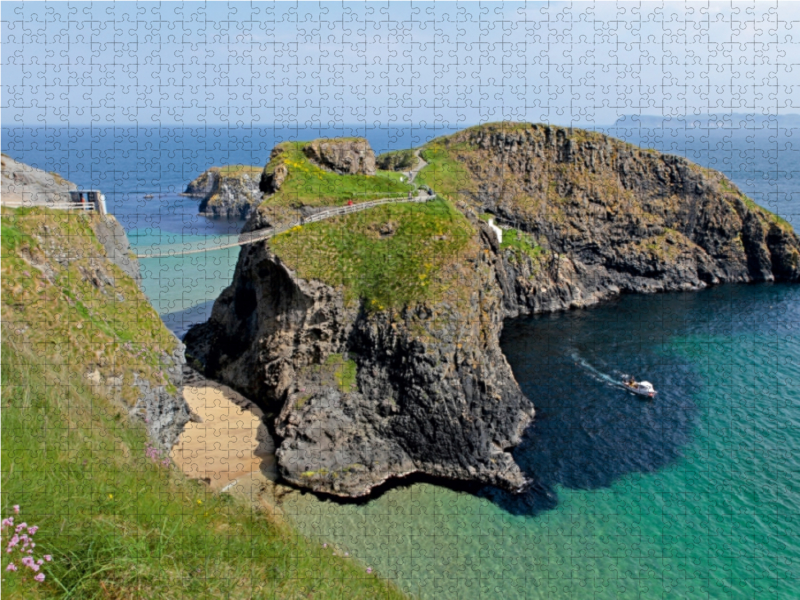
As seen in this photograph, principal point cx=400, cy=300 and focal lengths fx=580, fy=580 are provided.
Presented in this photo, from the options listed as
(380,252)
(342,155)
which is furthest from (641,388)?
(342,155)

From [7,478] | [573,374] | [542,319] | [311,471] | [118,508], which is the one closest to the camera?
[7,478]

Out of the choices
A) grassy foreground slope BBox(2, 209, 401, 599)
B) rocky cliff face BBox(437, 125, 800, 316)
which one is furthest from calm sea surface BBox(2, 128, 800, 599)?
rocky cliff face BBox(437, 125, 800, 316)

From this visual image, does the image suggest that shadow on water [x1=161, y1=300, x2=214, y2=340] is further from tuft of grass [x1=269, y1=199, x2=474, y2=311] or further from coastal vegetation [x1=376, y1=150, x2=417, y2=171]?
coastal vegetation [x1=376, y1=150, x2=417, y2=171]

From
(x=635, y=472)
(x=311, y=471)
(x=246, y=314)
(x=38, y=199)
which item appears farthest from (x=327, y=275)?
(x=635, y=472)

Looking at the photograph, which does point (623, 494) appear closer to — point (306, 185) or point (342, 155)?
point (306, 185)

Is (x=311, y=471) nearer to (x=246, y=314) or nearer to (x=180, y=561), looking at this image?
(x=246, y=314)

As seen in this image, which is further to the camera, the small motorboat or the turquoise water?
the small motorboat

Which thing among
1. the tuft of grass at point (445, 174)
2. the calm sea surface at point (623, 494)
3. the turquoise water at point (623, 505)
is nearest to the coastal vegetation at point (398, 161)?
the tuft of grass at point (445, 174)
